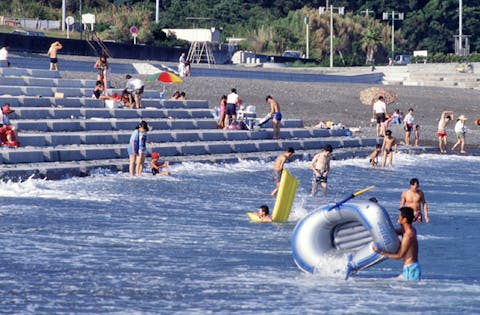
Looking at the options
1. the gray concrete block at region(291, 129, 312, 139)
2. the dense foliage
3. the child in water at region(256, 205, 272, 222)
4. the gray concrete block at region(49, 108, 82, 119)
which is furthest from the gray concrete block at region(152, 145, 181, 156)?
the dense foliage

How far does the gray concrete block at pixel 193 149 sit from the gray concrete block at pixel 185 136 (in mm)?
829

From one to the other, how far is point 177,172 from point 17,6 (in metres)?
46.1

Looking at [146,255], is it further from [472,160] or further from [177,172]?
[472,160]

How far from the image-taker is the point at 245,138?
29.4 m

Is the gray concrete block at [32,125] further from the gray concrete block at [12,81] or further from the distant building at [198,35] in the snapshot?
the distant building at [198,35]

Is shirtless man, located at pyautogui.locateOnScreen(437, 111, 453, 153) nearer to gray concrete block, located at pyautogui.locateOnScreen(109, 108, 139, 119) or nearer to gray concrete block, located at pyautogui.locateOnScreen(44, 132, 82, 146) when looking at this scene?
gray concrete block, located at pyautogui.locateOnScreen(109, 108, 139, 119)

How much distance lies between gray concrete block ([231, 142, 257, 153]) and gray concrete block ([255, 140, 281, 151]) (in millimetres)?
205

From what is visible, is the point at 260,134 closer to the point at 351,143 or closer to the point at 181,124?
Result: the point at 181,124

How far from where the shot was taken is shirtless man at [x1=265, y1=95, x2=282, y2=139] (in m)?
29.3

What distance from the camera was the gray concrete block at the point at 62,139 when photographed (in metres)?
23.8

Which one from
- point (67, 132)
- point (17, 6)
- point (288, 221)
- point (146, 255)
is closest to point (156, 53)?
point (17, 6)

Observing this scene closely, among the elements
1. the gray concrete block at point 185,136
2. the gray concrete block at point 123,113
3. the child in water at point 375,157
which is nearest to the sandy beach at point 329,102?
the child in water at point 375,157

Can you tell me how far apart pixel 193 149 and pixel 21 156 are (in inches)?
225

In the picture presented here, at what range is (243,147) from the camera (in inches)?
1113
